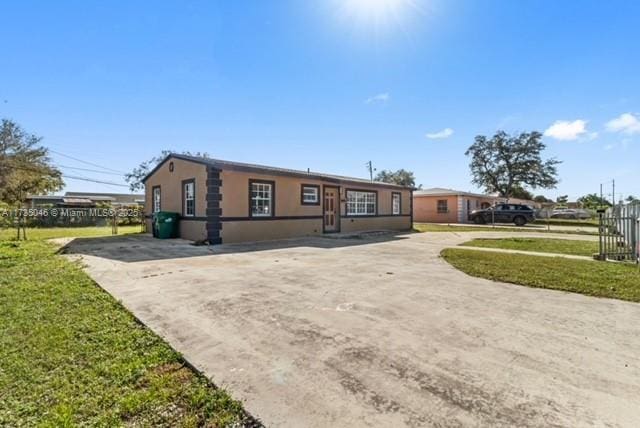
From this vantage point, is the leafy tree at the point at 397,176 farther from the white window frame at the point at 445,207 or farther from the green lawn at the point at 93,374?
the green lawn at the point at 93,374

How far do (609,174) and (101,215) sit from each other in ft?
181

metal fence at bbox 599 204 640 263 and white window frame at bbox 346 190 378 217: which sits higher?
white window frame at bbox 346 190 378 217

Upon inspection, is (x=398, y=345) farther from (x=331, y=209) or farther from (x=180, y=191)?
(x=331, y=209)

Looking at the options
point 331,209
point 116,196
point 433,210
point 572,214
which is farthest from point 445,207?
point 116,196

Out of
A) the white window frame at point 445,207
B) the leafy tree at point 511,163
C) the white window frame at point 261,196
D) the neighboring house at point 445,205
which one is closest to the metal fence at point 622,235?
the white window frame at point 261,196

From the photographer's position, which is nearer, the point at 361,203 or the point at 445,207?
the point at 361,203

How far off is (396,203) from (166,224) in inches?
504

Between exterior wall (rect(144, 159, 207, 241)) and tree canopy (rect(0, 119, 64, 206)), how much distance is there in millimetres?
20591

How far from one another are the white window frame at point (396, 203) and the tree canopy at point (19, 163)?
3085 centimetres

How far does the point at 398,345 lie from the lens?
10.3 ft

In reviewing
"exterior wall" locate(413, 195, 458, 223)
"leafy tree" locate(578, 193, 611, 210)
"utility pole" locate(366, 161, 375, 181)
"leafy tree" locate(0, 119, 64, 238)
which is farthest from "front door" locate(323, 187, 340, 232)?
"leafy tree" locate(578, 193, 611, 210)

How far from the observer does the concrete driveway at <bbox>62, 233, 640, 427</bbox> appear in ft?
6.95

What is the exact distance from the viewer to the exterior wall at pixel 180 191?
11.7 meters

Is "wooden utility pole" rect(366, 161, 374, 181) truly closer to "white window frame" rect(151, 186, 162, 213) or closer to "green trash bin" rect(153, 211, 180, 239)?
"white window frame" rect(151, 186, 162, 213)
